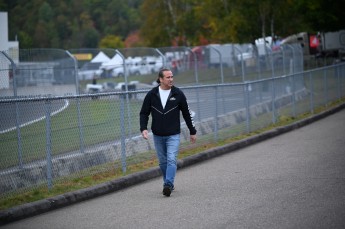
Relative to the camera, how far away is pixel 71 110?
12125 mm

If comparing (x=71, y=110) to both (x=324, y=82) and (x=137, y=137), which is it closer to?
(x=137, y=137)

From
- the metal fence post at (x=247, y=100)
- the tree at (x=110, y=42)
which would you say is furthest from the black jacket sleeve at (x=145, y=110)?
the tree at (x=110, y=42)

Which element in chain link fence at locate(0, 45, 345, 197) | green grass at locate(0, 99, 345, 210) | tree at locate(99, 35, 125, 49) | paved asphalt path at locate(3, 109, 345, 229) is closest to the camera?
paved asphalt path at locate(3, 109, 345, 229)

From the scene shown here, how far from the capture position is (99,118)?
1298cm

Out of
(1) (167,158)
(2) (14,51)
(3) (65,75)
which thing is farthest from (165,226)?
(3) (65,75)

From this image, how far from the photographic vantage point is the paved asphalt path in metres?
8.75

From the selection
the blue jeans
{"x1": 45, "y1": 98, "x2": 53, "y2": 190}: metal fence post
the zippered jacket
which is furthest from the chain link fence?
the blue jeans

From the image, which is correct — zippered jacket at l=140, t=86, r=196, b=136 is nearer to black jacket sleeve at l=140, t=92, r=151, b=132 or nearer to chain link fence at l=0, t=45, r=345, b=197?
black jacket sleeve at l=140, t=92, r=151, b=132

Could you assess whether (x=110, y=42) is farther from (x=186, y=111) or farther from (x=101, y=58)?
(x=186, y=111)

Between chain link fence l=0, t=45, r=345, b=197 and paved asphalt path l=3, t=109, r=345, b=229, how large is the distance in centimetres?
91

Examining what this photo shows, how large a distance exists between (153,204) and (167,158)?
1.16 m

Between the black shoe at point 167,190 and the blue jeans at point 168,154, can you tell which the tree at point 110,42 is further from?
the black shoe at point 167,190

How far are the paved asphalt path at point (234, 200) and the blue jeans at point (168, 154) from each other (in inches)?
10.7

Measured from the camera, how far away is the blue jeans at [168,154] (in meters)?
11.1
